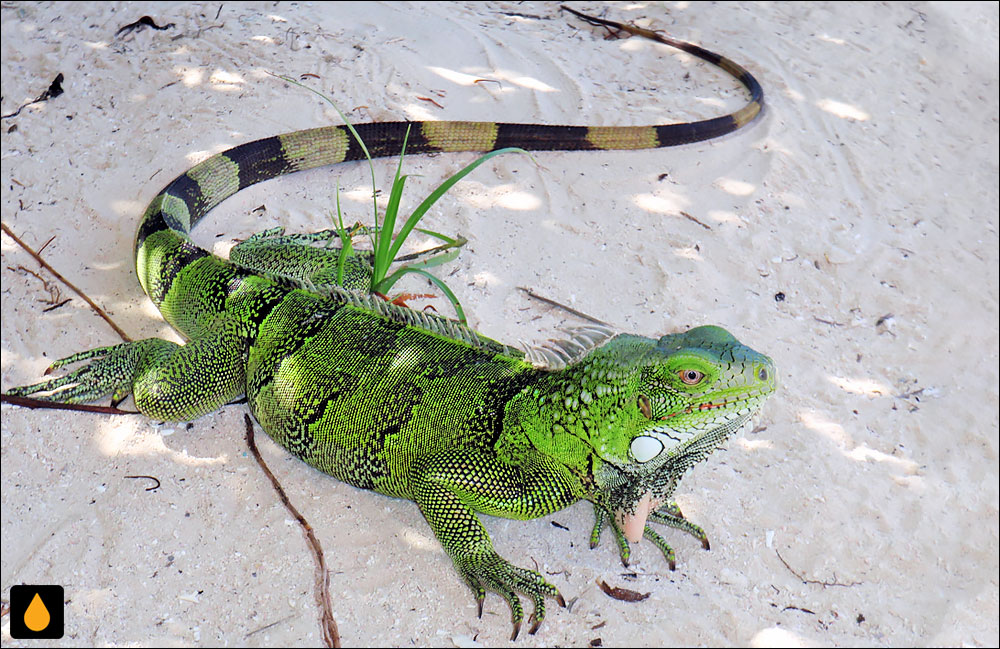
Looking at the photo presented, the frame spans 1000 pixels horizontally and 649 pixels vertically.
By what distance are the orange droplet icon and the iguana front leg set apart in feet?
5.15

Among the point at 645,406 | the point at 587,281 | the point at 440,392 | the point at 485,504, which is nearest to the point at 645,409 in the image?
the point at 645,406

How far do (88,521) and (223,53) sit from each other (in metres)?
4.43

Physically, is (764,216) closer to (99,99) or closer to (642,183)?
(642,183)

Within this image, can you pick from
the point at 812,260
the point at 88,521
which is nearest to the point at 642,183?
the point at 812,260

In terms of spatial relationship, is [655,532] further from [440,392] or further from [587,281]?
[587,281]

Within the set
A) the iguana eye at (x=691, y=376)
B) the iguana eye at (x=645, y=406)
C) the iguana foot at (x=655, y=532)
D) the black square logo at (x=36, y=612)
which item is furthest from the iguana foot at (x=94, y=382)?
the iguana eye at (x=691, y=376)

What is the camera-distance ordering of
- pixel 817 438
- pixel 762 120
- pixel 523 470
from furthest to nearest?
1. pixel 762 120
2. pixel 817 438
3. pixel 523 470

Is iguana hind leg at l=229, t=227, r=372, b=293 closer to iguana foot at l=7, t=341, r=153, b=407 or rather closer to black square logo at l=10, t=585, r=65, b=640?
iguana foot at l=7, t=341, r=153, b=407

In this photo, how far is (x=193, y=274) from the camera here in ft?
13.7

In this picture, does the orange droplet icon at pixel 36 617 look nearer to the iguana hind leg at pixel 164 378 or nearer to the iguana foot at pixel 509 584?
the iguana hind leg at pixel 164 378

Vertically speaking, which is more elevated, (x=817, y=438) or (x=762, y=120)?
(x=762, y=120)

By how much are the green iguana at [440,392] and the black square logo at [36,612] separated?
96 centimetres

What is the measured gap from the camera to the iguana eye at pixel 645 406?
2945mm

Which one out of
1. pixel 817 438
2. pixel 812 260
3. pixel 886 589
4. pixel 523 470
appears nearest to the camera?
pixel 523 470
